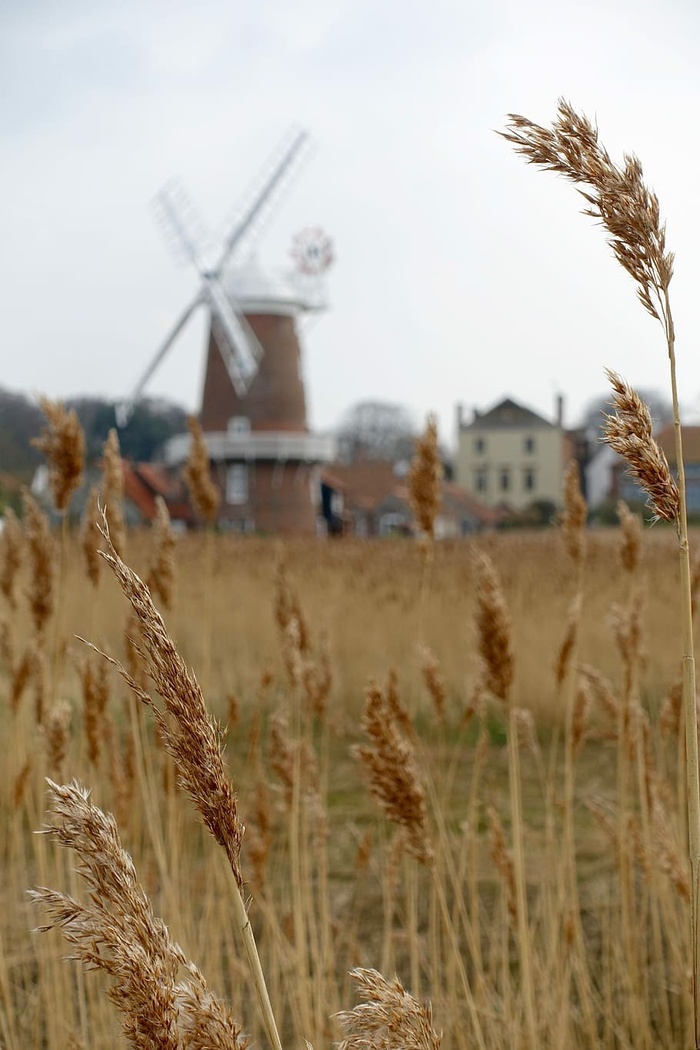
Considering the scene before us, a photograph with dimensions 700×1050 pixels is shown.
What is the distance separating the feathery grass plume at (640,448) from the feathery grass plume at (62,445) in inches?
52.2

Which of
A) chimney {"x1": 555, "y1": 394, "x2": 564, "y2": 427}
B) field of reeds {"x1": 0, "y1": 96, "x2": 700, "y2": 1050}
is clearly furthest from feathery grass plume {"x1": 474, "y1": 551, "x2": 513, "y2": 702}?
chimney {"x1": 555, "y1": 394, "x2": 564, "y2": 427}

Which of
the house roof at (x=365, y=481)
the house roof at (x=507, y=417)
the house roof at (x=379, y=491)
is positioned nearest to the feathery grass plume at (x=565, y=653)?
the house roof at (x=379, y=491)

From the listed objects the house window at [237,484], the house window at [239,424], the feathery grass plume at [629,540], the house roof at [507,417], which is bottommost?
the feathery grass plume at [629,540]

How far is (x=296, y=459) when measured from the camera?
3284cm

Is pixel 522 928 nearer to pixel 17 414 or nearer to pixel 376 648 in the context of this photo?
pixel 376 648

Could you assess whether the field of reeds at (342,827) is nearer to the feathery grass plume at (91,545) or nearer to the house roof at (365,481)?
the feathery grass plume at (91,545)

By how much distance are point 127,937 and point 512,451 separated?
47.8 m

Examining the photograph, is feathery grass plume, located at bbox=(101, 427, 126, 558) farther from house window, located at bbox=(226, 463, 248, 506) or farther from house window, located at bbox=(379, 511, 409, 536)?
house window, located at bbox=(379, 511, 409, 536)

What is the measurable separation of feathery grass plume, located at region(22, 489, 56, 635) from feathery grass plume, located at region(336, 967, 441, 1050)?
1.42 m

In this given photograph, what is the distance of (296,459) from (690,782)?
105ft

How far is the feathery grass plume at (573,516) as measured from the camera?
254 centimetres

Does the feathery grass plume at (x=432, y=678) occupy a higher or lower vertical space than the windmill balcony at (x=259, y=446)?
lower

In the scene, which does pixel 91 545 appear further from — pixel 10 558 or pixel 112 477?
pixel 10 558

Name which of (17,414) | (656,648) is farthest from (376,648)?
(17,414)
